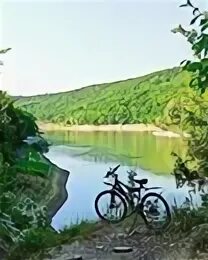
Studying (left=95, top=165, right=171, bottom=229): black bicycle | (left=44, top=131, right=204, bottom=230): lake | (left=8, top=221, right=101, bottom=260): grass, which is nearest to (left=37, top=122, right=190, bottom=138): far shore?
(left=44, top=131, right=204, bottom=230): lake

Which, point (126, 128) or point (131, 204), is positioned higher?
point (126, 128)

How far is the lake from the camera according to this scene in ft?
10.9

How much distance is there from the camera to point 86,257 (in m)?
3.34

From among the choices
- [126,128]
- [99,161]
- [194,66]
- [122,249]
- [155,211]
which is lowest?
[122,249]

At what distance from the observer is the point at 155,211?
3.34 m

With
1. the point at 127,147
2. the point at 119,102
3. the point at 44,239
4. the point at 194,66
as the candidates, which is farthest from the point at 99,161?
the point at 194,66

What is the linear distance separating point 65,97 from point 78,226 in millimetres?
443

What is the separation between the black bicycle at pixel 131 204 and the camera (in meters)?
3.33

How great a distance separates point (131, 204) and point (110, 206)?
0.07 meters

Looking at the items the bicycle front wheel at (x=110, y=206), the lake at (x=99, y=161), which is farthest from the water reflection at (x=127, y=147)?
the bicycle front wheel at (x=110, y=206)

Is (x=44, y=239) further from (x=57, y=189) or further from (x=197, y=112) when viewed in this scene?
(x=197, y=112)

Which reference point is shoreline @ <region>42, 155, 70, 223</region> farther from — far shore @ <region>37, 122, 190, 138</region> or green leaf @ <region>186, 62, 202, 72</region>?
green leaf @ <region>186, 62, 202, 72</region>

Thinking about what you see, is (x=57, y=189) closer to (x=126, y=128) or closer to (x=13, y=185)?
(x=13, y=185)

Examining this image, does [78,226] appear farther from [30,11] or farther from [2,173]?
[30,11]
